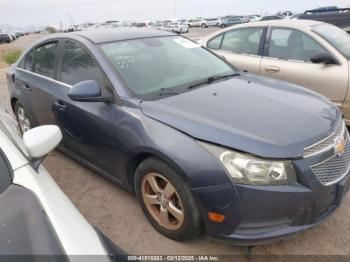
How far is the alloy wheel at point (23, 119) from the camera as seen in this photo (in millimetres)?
4699

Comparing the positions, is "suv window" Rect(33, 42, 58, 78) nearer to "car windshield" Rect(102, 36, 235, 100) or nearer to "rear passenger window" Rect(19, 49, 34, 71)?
"rear passenger window" Rect(19, 49, 34, 71)

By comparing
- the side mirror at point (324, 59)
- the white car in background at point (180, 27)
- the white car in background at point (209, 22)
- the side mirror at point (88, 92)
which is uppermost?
the side mirror at point (88, 92)

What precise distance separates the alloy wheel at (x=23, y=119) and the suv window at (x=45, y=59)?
2.50 ft

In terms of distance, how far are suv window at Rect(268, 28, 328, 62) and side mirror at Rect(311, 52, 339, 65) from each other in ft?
0.65

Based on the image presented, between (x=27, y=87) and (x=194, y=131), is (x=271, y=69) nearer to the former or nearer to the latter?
(x=194, y=131)

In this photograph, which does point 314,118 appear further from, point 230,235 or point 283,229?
point 230,235

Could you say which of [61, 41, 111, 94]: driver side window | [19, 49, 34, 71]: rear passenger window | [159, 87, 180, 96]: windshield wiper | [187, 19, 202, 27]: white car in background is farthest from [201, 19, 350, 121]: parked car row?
[187, 19, 202, 27]: white car in background

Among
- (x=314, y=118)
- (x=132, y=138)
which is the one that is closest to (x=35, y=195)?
(x=132, y=138)

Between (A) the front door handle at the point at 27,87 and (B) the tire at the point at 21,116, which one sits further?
(B) the tire at the point at 21,116

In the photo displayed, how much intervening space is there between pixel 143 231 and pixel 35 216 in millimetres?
1546

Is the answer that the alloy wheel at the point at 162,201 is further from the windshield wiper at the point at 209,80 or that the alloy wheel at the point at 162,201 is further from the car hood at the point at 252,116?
the windshield wiper at the point at 209,80

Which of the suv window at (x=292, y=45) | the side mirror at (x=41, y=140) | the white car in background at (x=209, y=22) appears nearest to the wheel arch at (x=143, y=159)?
the side mirror at (x=41, y=140)

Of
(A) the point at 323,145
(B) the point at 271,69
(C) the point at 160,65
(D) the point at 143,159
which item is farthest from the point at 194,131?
(B) the point at 271,69

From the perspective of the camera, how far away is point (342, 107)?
4.30 metres
